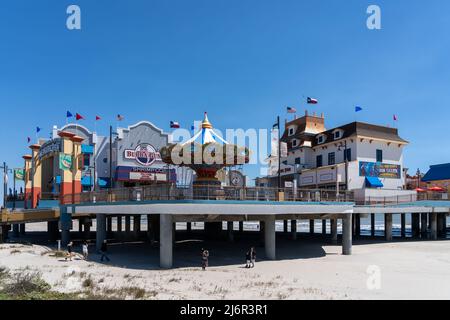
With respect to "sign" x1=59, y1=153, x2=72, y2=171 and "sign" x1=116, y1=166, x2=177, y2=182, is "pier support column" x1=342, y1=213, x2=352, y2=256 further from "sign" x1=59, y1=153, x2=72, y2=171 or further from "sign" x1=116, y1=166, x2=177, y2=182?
"sign" x1=59, y1=153, x2=72, y2=171

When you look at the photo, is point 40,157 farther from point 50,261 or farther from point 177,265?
point 177,265

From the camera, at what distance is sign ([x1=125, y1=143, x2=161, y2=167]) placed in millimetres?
49272

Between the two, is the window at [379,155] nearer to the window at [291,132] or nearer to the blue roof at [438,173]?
the window at [291,132]

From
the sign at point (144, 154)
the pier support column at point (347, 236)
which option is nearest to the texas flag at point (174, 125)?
the sign at point (144, 154)

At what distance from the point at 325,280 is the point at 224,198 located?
7461 millimetres

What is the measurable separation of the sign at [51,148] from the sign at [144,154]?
→ 8.67 m

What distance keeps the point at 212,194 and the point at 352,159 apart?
89.9 feet

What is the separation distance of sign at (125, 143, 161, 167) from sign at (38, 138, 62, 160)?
341 inches

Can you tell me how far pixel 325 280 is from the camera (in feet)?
66.3

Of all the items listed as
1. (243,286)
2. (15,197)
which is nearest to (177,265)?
(243,286)

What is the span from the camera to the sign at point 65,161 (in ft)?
123
